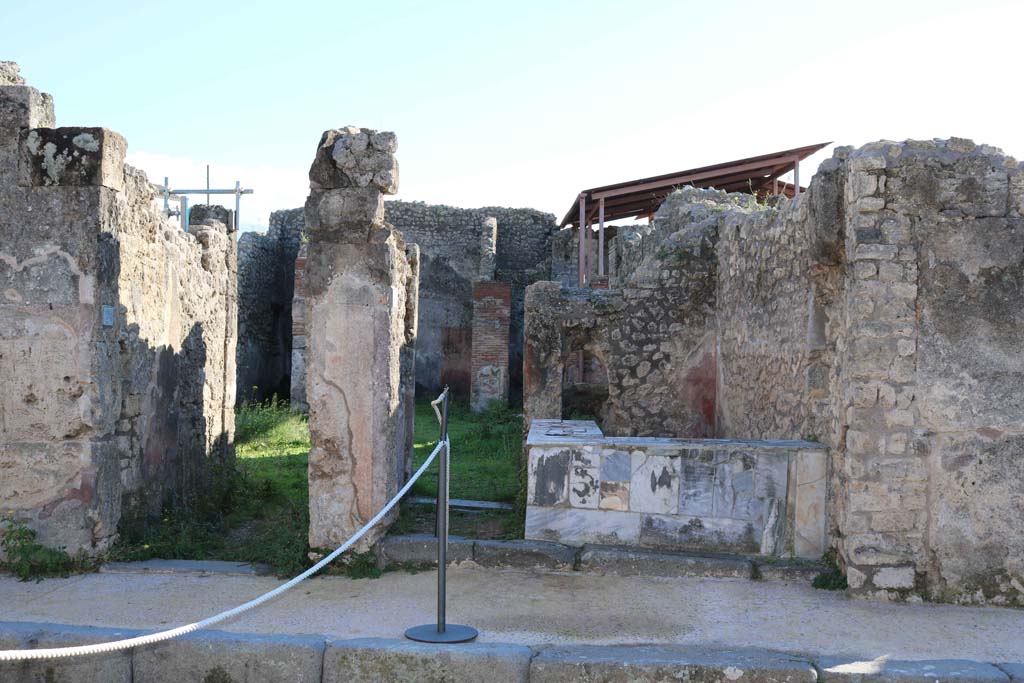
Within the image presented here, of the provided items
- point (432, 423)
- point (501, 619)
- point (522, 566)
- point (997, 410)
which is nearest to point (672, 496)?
point (522, 566)

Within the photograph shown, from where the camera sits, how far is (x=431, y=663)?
4.41 metres

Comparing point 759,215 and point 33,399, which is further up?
point 759,215

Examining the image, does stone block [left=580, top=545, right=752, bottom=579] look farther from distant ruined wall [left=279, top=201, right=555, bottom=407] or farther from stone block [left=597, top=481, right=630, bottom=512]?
distant ruined wall [left=279, top=201, right=555, bottom=407]

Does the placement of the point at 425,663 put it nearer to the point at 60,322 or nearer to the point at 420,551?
the point at 420,551

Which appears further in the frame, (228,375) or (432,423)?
(432,423)

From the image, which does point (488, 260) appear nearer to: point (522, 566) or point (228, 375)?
point (228, 375)

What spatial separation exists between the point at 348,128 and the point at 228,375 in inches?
154

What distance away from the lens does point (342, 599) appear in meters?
5.38

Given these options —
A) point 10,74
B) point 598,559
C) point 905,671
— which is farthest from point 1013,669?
point 10,74

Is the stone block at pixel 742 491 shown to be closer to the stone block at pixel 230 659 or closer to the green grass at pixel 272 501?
the green grass at pixel 272 501

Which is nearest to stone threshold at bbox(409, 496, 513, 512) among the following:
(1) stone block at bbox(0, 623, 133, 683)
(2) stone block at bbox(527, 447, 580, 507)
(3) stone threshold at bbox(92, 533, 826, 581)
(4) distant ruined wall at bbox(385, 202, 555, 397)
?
(3) stone threshold at bbox(92, 533, 826, 581)

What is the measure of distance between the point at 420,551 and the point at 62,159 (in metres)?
3.62

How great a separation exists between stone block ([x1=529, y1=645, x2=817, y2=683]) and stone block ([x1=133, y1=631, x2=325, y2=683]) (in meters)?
1.16

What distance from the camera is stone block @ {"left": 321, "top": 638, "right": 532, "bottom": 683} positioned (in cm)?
440
